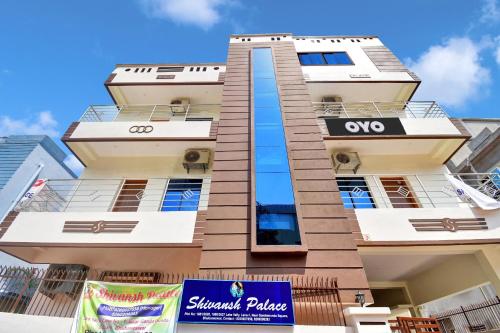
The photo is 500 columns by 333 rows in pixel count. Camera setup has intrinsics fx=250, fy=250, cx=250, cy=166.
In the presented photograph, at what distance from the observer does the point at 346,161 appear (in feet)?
30.2

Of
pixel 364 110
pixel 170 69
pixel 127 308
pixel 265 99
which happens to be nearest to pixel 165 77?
pixel 170 69

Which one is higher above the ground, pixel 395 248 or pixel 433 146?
pixel 433 146

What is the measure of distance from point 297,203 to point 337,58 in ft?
30.6

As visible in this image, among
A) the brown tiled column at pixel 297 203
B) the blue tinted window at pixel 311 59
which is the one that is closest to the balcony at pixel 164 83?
the brown tiled column at pixel 297 203

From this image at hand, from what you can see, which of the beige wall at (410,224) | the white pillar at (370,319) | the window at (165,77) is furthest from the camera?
the window at (165,77)

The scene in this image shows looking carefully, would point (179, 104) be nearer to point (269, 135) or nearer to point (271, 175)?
point (269, 135)

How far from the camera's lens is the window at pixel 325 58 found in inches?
477

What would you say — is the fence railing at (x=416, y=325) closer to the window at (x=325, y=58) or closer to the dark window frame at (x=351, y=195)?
the dark window frame at (x=351, y=195)

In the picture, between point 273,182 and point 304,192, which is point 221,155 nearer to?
point 273,182

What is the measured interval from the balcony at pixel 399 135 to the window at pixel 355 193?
48.0 inches

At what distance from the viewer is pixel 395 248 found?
6.20 metres

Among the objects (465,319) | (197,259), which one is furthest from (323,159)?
(465,319)

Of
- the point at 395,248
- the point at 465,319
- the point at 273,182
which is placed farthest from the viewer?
the point at 465,319

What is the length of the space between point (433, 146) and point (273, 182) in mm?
6719
